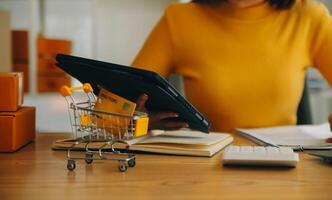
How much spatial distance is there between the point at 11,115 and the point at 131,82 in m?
0.25

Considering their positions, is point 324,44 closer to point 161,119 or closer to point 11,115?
point 161,119

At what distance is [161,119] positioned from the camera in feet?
3.38

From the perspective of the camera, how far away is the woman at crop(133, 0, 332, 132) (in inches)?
57.9

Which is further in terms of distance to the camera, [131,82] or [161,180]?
[131,82]

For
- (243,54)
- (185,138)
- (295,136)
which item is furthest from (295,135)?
(243,54)

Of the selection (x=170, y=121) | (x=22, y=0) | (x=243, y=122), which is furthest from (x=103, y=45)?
(x=170, y=121)

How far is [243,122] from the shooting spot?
1476 millimetres

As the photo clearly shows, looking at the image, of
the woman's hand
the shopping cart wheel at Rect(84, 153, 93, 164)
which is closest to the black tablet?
the woman's hand

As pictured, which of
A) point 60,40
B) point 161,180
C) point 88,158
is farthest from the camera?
point 60,40

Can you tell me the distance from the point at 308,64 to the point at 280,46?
0.40 ft

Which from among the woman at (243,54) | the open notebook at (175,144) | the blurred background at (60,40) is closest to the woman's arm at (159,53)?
the woman at (243,54)

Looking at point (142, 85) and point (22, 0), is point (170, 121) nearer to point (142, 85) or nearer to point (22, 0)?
point (142, 85)

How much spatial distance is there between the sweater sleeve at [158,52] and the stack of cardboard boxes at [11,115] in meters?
0.59

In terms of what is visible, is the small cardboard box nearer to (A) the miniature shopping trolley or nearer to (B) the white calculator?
(A) the miniature shopping trolley
